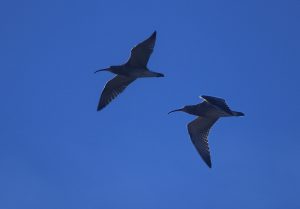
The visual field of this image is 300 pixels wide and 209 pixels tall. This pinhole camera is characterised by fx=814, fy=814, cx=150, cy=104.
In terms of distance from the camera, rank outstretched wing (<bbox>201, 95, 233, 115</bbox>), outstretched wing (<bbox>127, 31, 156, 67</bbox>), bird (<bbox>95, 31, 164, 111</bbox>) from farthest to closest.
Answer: bird (<bbox>95, 31, 164, 111</bbox>) → outstretched wing (<bbox>127, 31, 156, 67</bbox>) → outstretched wing (<bbox>201, 95, 233, 115</bbox>)

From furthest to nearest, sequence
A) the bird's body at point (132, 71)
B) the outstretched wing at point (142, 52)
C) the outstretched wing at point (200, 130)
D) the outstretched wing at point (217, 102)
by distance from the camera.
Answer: the outstretched wing at point (200, 130) < the bird's body at point (132, 71) < the outstretched wing at point (142, 52) < the outstretched wing at point (217, 102)

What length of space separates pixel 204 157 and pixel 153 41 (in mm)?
5233

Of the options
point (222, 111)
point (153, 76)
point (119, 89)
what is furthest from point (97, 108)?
point (222, 111)

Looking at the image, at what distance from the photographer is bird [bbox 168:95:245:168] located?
108ft

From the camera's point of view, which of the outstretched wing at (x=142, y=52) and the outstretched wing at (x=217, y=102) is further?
the outstretched wing at (x=142, y=52)

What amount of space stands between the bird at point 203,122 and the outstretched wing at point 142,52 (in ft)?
8.53

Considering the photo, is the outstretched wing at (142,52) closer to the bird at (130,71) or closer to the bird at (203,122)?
the bird at (130,71)

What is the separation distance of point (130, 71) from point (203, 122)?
3739 millimetres

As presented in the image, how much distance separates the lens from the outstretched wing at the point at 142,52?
32.8 metres

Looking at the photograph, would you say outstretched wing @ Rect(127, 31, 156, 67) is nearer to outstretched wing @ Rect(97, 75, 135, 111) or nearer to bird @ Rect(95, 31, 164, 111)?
bird @ Rect(95, 31, 164, 111)

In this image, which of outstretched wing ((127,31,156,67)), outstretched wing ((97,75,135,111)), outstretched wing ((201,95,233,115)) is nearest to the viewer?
outstretched wing ((201,95,233,115))

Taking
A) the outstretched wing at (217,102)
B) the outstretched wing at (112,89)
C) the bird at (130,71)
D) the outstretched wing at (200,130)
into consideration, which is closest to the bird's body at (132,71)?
the bird at (130,71)

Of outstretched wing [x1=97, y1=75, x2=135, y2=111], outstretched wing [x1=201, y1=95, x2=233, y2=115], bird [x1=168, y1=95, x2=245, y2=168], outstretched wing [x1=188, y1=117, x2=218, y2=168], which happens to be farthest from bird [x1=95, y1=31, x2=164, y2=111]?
outstretched wing [x1=201, y1=95, x2=233, y2=115]

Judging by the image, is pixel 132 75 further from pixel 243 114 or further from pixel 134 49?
pixel 243 114
